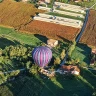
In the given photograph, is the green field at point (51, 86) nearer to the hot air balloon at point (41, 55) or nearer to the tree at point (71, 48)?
the hot air balloon at point (41, 55)

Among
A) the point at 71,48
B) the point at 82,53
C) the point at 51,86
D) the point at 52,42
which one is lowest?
the point at 51,86

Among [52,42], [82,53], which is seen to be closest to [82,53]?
[82,53]

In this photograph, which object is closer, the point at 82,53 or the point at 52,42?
the point at 82,53

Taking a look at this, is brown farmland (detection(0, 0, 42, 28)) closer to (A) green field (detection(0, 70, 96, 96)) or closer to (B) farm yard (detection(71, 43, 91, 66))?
(B) farm yard (detection(71, 43, 91, 66))

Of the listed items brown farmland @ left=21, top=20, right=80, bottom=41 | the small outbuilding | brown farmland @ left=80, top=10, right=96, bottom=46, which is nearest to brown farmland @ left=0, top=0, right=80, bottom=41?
A: brown farmland @ left=21, top=20, right=80, bottom=41

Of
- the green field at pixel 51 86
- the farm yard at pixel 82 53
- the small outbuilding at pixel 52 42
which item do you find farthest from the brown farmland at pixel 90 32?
the green field at pixel 51 86

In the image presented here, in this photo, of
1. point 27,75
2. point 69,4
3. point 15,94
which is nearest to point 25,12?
point 69,4

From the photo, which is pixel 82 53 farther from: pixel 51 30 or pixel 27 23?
pixel 27 23
